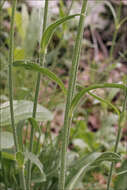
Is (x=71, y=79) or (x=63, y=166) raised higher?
(x=71, y=79)

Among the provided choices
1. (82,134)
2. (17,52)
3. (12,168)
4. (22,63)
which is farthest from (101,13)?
(22,63)

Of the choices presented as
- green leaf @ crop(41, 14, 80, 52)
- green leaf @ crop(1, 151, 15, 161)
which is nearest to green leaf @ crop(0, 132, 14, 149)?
green leaf @ crop(1, 151, 15, 161)

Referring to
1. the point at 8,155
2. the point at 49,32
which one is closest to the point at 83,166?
the point at 8,155

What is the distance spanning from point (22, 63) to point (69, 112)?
10 cm

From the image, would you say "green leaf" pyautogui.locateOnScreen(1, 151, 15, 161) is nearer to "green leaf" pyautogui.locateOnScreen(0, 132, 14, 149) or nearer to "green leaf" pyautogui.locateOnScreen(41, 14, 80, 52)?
"green leaf" pyautogui.locateOnScreen(0, 132, 14, 149)

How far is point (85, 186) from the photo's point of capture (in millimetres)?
924

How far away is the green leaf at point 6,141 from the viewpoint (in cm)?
61

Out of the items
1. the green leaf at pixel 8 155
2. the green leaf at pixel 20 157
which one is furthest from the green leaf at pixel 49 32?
the green leaf at pixel 8 155

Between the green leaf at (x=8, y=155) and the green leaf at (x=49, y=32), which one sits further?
the green leaf at (x=8, y=155)

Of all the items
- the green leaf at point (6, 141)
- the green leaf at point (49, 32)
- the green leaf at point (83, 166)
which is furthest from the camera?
the green leaf at point (6, 141)

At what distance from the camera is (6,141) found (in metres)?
0.63

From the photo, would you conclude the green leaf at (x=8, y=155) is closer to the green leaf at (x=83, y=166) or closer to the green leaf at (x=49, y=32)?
the green leaf at (x=83, y=166)

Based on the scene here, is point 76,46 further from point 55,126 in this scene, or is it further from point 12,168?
point 55,126

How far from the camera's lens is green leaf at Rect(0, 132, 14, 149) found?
1.99 feet
